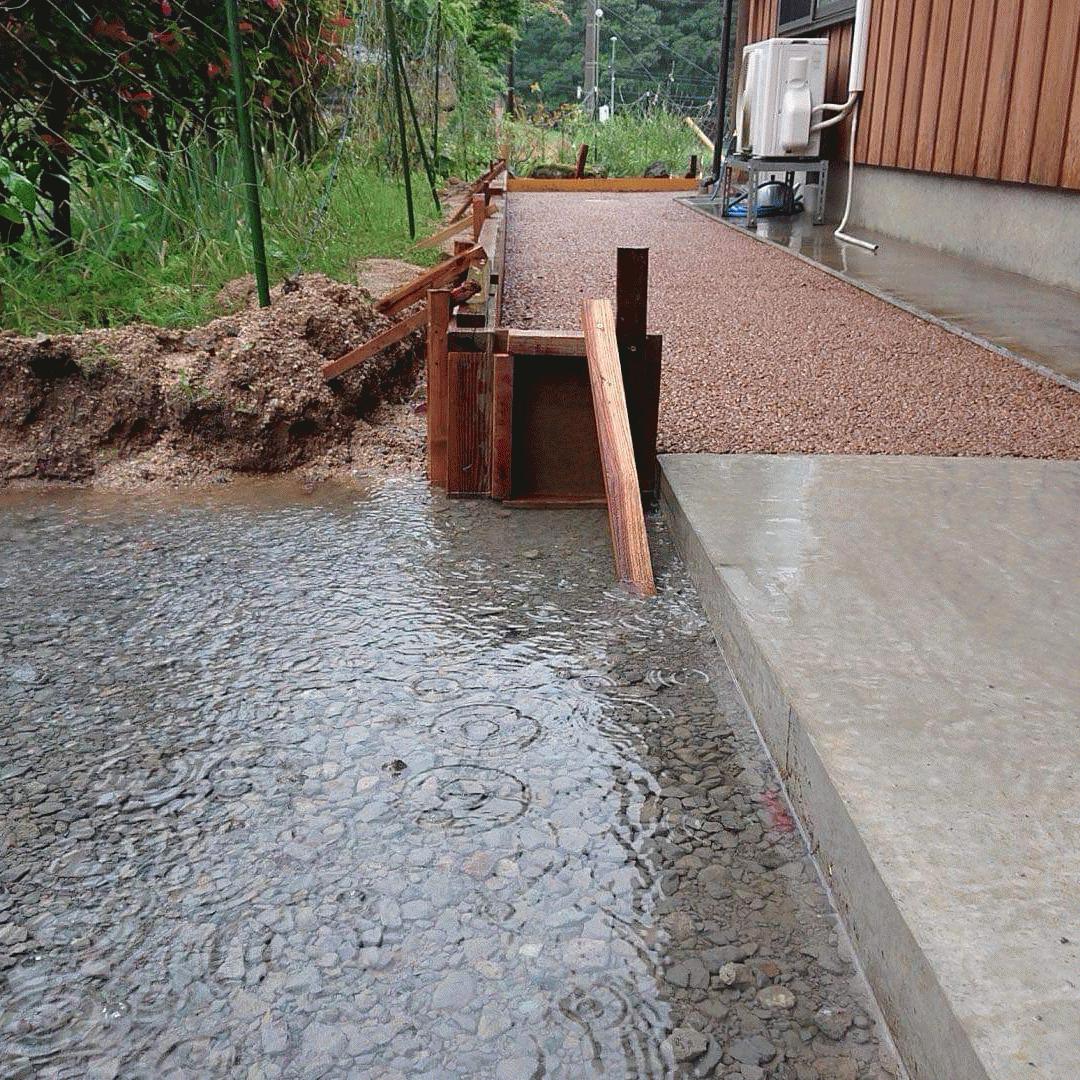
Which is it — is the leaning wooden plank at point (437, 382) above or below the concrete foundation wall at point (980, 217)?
below

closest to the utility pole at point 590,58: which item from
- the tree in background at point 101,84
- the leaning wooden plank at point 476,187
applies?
the leaning wooden plank at point 476,187

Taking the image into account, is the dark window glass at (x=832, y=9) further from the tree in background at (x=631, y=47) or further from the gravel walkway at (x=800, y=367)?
the tree in background at (x=631, y=47)

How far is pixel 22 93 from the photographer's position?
4.94 m

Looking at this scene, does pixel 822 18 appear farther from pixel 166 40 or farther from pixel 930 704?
pixel 930 704

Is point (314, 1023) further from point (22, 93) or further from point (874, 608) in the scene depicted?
point (22, 93)

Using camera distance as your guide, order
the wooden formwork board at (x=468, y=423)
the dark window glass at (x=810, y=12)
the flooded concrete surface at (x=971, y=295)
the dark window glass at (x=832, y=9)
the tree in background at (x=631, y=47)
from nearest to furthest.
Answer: the wooden formwork board at (x=468, y=423) → the flooded concrete surface at (x=971, y=295) → the dark window glass at (x=832, y=9) → the dark window glass at (x=810, y=12) → the tree in background at (x=631, y=47)

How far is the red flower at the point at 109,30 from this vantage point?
509 cm

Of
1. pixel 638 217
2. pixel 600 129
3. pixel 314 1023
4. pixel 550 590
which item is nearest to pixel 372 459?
pixel 550 590

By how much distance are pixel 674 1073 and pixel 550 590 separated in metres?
1.54

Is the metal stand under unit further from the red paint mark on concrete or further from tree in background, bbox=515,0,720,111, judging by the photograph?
tree in background, bbox=515,0,720,111

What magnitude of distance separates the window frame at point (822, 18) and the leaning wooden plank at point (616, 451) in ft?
24.1

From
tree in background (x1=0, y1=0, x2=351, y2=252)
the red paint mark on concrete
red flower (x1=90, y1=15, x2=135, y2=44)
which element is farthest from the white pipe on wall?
the red paint mark on concrete

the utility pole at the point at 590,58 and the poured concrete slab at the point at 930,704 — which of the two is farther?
the utility pole at the point at 590,58

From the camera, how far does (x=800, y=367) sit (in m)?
4.68
